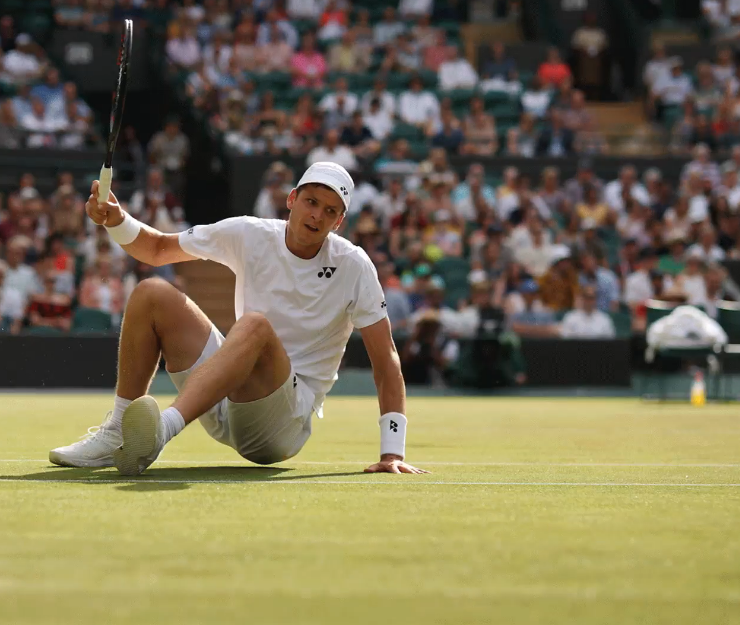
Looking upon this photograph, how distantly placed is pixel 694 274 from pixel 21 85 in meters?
9.83

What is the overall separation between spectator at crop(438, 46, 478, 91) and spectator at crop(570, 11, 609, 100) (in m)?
3.37

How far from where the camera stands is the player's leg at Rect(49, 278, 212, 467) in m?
5.34

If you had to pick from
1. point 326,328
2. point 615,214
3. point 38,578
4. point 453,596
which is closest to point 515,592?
point 453,596

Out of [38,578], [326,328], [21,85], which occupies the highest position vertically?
[21,85]

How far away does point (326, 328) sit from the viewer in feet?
18.6

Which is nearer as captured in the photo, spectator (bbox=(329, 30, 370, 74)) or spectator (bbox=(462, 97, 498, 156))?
spectator (bbox=(462, 97, 498, 156))

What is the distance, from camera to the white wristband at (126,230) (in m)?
5.57

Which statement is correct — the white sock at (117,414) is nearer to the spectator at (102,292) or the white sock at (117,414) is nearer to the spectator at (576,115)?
the spectator at (102,292)

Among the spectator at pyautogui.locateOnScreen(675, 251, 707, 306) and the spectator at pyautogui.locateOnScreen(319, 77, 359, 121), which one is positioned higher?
the spectator at pyautogui.locateOnScreen(319, 77, 359, 121)

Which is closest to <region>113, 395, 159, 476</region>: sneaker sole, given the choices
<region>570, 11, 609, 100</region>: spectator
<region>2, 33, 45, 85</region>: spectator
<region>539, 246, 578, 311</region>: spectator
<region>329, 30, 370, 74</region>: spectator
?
<region>539, 246, 578, 311</region>: spectator

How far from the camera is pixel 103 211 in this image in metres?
5.50

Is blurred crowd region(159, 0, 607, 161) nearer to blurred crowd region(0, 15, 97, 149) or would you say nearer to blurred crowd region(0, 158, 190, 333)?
blurred crowd region(0, 15, 97, 149)

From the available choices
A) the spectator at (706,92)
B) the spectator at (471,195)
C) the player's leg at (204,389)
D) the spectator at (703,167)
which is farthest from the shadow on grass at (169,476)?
the spectator at (706,92)

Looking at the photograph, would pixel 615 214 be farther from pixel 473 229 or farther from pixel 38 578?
pixel 38 578
